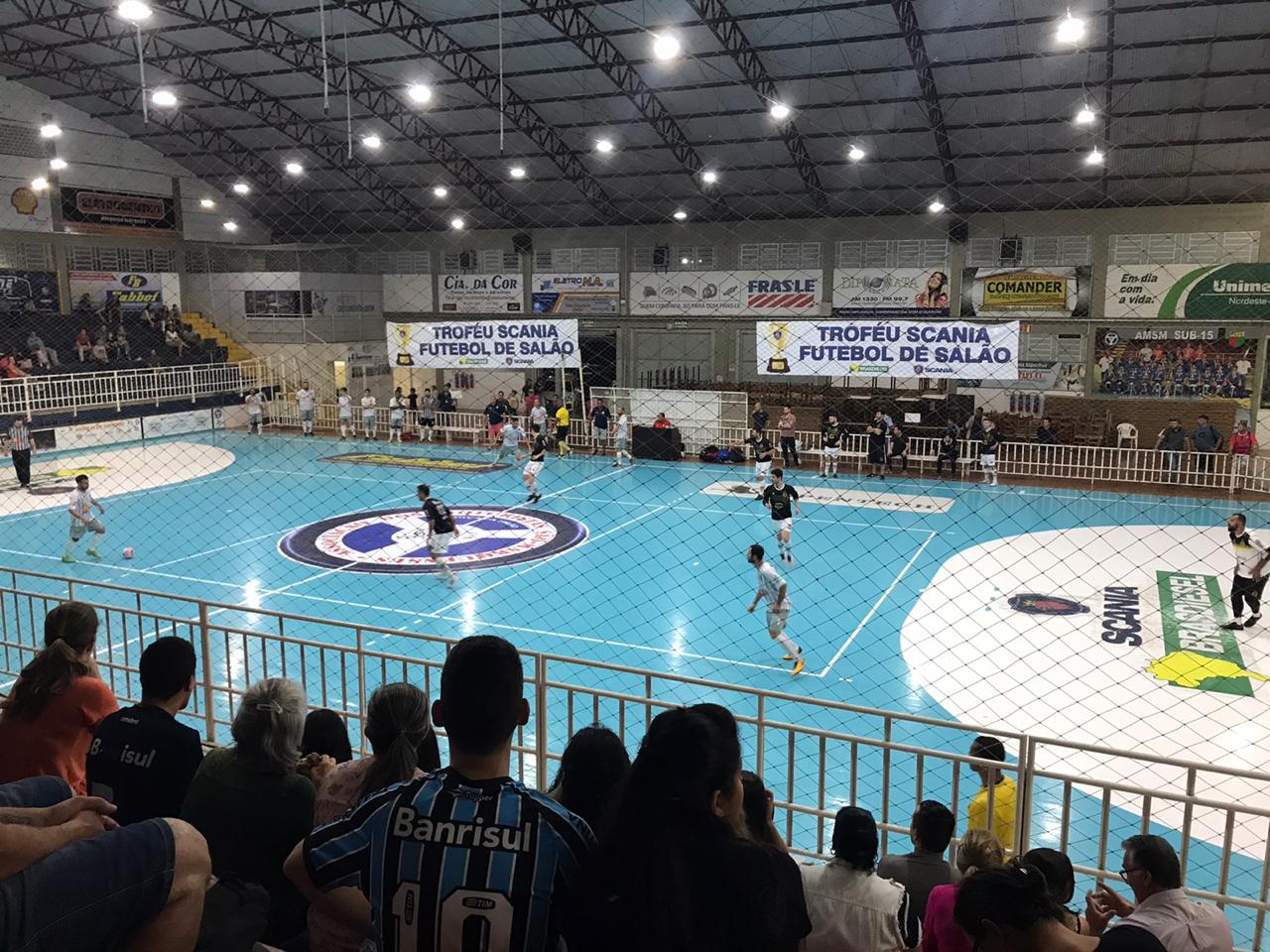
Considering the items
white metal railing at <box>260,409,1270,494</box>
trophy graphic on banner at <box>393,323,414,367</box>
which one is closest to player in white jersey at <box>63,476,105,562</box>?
trophy graphic on banner at <box>393,323,414,367</box>

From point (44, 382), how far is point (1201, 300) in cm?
2775

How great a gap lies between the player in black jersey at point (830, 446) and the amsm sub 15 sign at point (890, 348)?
7257mm

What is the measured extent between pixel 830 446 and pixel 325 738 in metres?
18.5

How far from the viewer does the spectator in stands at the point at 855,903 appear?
291cm

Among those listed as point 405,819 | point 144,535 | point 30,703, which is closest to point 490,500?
point 144,535

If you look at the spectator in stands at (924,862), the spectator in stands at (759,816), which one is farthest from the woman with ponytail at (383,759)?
the spectator in stands at (924,862)

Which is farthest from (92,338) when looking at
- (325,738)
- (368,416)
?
(325,738)

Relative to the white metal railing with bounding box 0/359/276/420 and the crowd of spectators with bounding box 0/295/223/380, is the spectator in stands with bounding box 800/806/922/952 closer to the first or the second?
the white metal railing with bounding box 0/359/276/420

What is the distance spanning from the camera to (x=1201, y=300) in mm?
22797

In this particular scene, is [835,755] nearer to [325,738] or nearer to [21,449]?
[325,738]

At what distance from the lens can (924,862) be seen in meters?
3.53

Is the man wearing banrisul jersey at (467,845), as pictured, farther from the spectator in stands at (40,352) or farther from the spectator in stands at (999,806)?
the spectator in stands at (40,352)

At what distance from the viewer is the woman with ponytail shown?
3.09m

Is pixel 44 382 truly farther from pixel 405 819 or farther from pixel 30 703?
pixel 405 819
